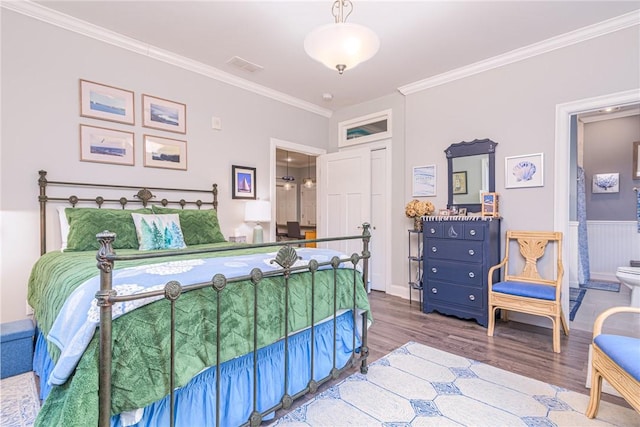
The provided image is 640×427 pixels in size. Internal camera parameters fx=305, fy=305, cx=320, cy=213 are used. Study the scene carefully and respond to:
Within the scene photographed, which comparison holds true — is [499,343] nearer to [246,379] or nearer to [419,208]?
[419,208]

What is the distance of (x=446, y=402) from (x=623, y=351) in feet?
3.00

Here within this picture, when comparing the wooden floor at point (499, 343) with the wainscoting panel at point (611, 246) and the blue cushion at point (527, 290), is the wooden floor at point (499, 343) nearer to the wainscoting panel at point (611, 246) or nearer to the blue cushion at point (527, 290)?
the blue cushion at point (527, 290)

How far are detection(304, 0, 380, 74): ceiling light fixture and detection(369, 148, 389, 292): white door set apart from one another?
256 centimetres

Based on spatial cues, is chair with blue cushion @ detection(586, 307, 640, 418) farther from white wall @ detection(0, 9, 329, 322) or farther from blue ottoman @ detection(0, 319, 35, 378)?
white wall @ detection(0, 9, 329, 322)

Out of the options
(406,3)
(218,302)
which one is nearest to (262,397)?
(218,302)

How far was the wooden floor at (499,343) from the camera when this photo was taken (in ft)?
7.14

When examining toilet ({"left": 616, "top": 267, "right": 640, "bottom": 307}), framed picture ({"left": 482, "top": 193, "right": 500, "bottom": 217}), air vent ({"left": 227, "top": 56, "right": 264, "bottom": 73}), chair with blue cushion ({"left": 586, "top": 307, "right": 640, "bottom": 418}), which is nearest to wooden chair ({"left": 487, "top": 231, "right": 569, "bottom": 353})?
framed picture ({"left": 482, "top": 193, "right": 500, "bottom": 217})

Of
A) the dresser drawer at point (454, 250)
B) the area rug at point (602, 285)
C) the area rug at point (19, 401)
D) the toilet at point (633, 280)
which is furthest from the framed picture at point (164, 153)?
the area rug at point (602, 285)

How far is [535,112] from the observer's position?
10.2 feet

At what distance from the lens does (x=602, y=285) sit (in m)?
4.64

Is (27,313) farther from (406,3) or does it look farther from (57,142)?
(406,3)

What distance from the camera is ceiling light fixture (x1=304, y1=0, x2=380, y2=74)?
1.79 m

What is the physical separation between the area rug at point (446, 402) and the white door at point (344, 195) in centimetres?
249

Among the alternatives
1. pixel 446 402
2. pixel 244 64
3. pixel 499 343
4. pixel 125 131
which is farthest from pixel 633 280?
pixel 125 131
